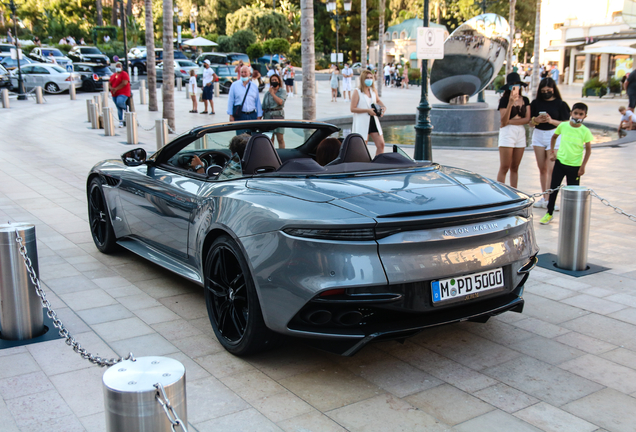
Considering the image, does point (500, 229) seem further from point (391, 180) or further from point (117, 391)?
point (117, 391)

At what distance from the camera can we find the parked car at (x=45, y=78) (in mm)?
33781

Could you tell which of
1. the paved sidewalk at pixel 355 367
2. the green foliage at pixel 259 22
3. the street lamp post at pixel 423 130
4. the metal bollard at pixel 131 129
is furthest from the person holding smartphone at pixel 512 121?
the green foliage at pixel 259 22

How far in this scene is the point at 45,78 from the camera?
33.9 m

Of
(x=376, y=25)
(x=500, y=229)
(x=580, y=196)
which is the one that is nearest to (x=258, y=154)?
(x=500, y=229)

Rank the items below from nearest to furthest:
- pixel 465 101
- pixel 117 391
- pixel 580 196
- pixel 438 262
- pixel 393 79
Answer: pixel 117 391 → pixel 438 262 → pixel 580 196 → pixel 465 101 → pixel 393 79

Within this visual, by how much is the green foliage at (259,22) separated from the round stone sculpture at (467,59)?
4750 centimetres

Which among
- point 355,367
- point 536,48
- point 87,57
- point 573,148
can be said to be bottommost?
point 355,367

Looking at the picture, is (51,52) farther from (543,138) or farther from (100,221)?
(543,138)

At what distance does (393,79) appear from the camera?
5019cm

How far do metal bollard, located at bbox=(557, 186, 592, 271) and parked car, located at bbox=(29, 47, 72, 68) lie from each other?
40241 mm

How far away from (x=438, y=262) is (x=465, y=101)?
1787 centimetres

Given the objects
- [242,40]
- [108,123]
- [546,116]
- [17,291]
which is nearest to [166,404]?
[17,291]

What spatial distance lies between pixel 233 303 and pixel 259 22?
2534 inches

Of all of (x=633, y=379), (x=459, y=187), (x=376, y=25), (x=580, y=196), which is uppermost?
(x=376, y=25)
